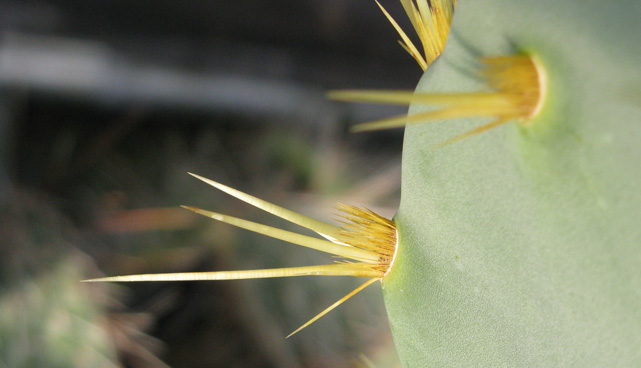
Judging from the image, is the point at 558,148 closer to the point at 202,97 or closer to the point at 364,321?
the point at 364,321

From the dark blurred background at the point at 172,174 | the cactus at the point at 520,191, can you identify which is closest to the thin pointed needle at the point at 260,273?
the cactus at the point at 520,191

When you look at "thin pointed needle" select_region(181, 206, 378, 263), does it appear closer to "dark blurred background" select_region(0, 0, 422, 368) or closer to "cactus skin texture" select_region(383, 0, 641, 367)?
"cactus skin texture" select_region(383, 0, 641, 367)

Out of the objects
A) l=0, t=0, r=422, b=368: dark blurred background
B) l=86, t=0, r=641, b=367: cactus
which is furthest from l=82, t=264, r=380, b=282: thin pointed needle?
l=0, t=0, r=422, b=368: dark blurred background

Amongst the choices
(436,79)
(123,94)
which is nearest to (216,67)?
(123,94)

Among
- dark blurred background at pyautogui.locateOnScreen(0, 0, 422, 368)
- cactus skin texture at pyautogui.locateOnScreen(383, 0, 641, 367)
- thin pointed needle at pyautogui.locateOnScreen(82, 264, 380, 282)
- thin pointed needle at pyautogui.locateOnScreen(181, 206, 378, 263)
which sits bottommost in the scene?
dark blurred background at pyautogui.locateOnScreen(0, 0, 422, 368)

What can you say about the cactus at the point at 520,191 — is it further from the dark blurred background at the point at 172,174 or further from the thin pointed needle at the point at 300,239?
the dark blurred background at the point at 172,174

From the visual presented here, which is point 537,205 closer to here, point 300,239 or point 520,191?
point 520,191

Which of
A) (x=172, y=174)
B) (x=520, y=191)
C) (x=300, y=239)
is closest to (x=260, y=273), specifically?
(x=300, y=239)
